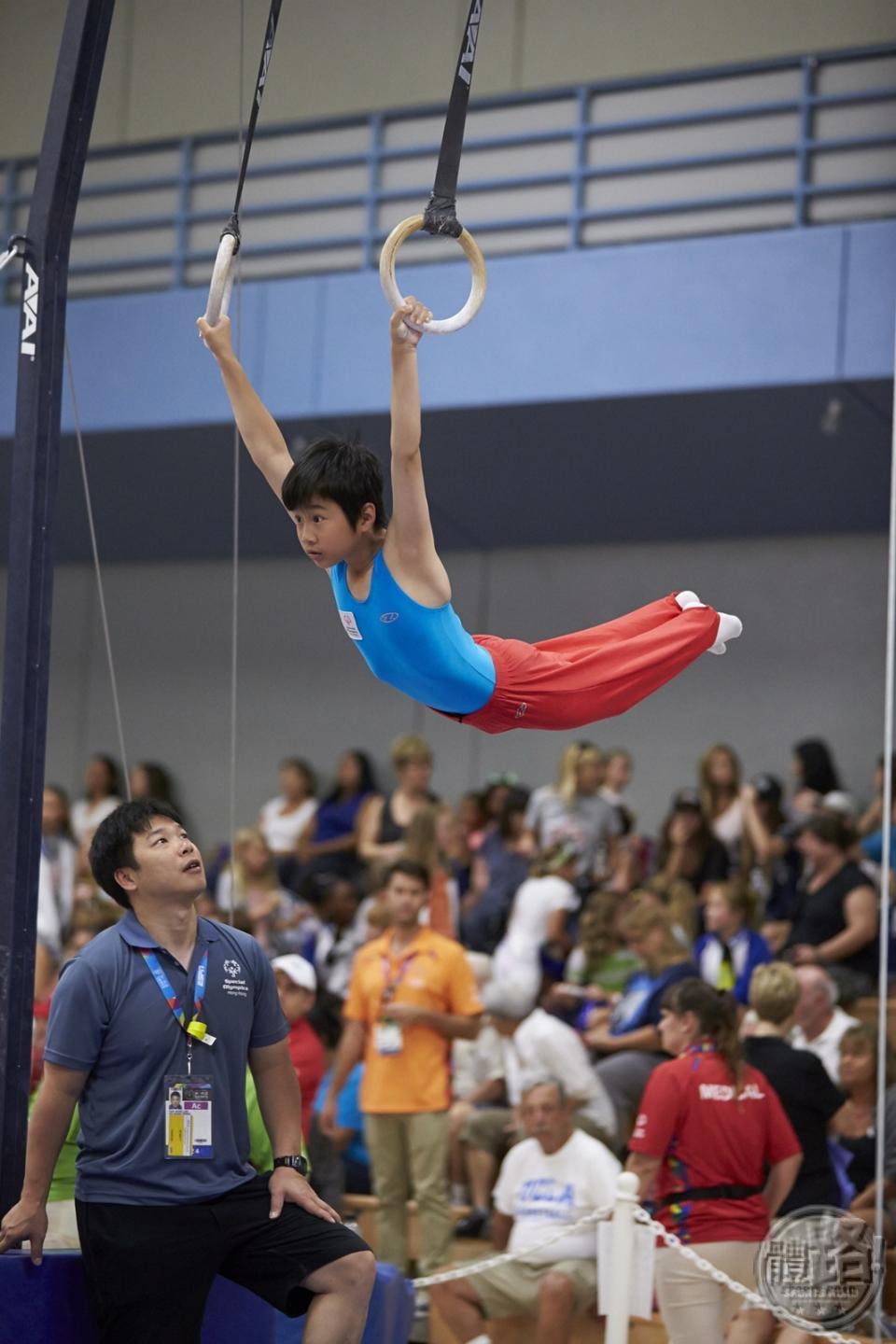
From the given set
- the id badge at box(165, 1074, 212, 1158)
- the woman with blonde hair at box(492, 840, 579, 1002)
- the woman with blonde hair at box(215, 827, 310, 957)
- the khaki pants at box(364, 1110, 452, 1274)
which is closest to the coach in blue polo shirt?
the id badge at box(165, 1074, 212, 1158)

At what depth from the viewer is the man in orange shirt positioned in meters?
5.20

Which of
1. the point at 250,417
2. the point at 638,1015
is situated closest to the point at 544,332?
the point at 638,1015

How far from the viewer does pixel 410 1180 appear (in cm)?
539

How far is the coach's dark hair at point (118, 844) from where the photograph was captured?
3.25 metres

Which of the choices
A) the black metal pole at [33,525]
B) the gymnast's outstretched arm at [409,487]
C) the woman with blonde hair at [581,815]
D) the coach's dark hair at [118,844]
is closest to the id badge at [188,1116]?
the coach's dark hair at [118,844]

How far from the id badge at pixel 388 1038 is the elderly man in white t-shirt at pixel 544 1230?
56 centimetres

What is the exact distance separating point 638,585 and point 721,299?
8.17ft

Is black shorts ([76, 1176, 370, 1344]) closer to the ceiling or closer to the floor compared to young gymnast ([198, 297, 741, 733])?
closer to the floor

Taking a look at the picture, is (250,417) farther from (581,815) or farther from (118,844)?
(581,815)

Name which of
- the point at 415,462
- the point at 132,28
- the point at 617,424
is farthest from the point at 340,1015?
the point at 132,28

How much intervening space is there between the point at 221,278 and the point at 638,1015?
122 inches

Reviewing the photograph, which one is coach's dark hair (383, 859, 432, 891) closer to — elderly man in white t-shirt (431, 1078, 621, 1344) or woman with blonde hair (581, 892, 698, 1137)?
woman with blonde hair (581, 892, 698, 1137)

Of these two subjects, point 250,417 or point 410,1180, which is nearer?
point 250,417

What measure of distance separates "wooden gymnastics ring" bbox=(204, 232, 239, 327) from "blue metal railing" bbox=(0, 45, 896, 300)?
170 inches
